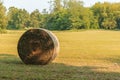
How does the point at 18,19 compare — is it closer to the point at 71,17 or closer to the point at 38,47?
the point at 71,17

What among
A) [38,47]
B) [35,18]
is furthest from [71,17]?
[38,47]

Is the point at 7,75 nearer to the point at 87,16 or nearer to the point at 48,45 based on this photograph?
the point at 48,45

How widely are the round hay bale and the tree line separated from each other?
9788 cm

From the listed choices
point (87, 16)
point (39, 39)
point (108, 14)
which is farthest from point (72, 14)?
point (39, 39)

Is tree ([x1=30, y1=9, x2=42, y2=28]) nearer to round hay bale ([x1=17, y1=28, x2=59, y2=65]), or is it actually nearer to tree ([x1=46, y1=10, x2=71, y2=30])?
tree ([x1=46, y1=10, x2=71, y2=30])

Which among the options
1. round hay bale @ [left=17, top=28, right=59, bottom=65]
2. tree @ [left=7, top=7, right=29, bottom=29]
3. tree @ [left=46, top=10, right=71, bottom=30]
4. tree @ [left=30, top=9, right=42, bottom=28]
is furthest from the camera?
tree @ [left=30, top=9, right=42, bottom=28]

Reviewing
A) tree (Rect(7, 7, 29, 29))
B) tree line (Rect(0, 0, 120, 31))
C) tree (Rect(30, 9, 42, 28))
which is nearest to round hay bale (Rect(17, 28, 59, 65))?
tree line (Rect(0, 0, 120, 31))

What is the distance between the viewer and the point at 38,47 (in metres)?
15.8

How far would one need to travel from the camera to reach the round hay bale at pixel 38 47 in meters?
15.6

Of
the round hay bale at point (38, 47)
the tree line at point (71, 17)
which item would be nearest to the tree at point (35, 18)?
the tree line at point (71, 17)

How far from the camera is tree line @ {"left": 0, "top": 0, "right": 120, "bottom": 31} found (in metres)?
122

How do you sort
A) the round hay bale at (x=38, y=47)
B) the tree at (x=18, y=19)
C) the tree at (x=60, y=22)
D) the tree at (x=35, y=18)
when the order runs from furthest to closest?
the tree at (x=35, y=18), the tree at (x=18, y=19), the tree at (x=60, y=22), the round hay bale at (x=38, y=47)

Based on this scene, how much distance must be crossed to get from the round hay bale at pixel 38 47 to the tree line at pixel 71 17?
97.9m

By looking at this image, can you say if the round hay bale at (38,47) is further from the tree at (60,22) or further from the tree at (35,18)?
the tree at (35,18)
